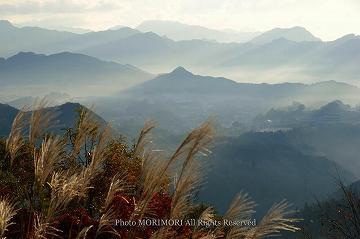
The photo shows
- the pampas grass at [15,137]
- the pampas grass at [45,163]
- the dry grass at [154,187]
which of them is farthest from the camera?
the pampas grass at [15,137]

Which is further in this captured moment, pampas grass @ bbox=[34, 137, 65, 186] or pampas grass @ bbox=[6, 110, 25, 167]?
pampas grass @ bbox=[6, 110, 25, 167]

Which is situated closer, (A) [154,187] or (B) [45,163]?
(A) [154,187]

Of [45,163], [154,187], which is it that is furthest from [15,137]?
[154,187]

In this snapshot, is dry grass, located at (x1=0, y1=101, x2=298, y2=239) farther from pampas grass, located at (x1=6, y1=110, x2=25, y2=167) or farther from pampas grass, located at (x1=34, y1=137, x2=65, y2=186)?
pampas grass, located at (x1=6, y1=110, x2=25, y2=167)

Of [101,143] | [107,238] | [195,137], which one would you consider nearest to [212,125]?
[195,137]

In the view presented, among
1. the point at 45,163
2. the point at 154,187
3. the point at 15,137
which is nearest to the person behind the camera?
the point at 154,187

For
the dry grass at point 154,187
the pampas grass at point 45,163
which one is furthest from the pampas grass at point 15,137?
the pampas grass at point 45,163

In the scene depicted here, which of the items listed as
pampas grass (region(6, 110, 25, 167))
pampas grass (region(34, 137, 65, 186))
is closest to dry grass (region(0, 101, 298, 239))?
pampas grass (region(34, 137, 65, 186))

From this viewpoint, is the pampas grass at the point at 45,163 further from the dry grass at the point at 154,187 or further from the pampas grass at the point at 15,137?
the pampas grass at the point at 15,137

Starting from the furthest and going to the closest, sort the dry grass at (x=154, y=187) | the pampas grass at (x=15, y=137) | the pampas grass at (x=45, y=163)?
the pampas grass at (x=15, y=137)
the pampas grass at (x=45, y=163)
the dry grass at (x=154, y=187)

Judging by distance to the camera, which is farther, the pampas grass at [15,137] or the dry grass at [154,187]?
the pampas grass at [15,137]

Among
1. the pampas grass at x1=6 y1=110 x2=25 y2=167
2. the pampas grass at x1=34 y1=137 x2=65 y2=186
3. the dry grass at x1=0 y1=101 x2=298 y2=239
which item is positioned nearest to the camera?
the dry grass at x1=0 y1=101 x2=298 y2=239

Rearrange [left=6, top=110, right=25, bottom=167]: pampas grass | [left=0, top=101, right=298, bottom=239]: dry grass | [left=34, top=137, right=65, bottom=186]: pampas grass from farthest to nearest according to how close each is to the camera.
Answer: [left=6, top=110, right=25, bottom=167]: pampas grass
[left=34, top=137, right=65, bottom=186]: pampas grass
[left=0, top=101, right=298, bottom=239]: dry grass

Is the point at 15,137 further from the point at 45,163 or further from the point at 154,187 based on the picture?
the point at 154,187
